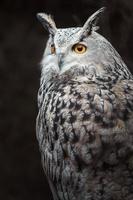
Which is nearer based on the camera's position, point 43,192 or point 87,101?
point 87,101

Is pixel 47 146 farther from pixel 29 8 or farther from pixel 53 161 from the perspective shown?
pixel 29 8

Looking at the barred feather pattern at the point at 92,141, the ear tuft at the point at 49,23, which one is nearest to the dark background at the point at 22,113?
the ear tuft at the point at 49,23

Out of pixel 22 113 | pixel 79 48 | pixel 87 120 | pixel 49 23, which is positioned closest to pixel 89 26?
pixel 79 48

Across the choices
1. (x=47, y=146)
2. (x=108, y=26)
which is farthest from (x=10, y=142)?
(x=47, y=146)

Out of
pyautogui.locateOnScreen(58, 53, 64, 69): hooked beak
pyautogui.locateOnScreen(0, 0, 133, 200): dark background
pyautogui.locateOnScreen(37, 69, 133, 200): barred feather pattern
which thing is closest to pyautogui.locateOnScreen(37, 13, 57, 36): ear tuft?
pyautogui.locateOnScreen(58, 53, 64, 69): hooked beak

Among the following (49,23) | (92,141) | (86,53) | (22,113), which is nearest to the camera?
(92,141)

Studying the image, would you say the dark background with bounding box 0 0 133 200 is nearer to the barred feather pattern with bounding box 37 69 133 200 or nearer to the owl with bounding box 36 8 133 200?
the owl with bounding box 36 8 133 200

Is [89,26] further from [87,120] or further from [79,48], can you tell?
[87,120]

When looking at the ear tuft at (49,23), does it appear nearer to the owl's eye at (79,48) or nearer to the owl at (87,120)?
the owl at (87,120)
